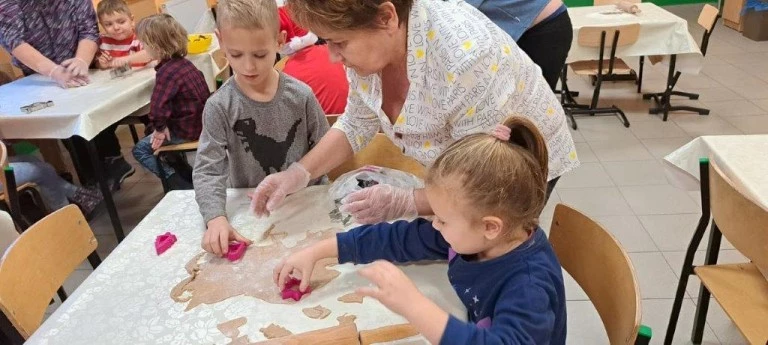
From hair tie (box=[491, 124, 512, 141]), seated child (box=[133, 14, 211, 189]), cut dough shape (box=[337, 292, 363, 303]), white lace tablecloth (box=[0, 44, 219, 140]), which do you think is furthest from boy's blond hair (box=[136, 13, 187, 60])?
hair tie (box=[491, 124, 512, 141])

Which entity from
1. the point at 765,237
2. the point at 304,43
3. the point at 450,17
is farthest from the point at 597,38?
the point at 450,17

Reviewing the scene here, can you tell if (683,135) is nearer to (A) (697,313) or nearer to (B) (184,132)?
(A) (697,313)

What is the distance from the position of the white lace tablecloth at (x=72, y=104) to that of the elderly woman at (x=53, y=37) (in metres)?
0.09

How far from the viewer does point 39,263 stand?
1328mm

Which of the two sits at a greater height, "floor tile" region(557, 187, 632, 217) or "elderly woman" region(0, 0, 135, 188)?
"elderly woman" region(0, 0, 135, 188)

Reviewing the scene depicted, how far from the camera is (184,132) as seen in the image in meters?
2.78

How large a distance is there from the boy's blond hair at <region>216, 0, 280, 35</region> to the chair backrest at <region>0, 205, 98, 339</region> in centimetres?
69

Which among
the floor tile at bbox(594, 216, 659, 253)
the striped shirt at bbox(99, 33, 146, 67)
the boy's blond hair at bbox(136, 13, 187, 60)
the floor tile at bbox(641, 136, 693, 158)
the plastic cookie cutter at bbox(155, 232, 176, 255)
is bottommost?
the floor tile at bbox(641, 136, 693, 158)

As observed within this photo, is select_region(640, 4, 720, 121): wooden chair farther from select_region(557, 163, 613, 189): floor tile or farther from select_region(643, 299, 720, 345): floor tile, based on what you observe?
select_region(643, 299, 720, 345): floor tile

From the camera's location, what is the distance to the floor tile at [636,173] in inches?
123

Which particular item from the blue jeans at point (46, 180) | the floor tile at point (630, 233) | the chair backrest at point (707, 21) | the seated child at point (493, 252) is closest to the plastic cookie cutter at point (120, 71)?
the blue jeans at point (46, 180)

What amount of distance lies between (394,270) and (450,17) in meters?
0.59

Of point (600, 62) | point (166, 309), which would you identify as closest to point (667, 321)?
point (166, 309)

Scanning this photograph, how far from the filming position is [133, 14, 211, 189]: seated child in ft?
8.76
